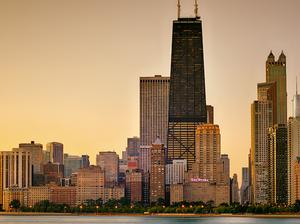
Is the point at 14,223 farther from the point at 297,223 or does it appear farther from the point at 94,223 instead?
the point at 297,223

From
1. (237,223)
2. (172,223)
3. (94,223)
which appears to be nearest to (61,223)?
(94,223)

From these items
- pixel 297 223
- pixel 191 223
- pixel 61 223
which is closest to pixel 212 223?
pixel 191 223

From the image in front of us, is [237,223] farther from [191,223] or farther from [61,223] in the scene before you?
[61,223]

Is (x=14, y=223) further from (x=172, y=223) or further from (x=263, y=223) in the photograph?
(x=263, y=223)

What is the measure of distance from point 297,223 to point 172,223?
66.5ft

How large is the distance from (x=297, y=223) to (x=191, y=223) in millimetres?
17280

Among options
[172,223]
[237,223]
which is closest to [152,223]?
[172,223]

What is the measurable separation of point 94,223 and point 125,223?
16.6 feet

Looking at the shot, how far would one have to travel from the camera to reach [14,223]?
16362 cm

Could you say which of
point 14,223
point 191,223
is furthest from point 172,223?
point 14,223

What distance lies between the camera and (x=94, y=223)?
17175 cm

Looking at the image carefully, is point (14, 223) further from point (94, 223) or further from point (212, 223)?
point (212, 223)

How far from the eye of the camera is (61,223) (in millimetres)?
169625

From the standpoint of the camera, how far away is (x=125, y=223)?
172000 millimetres
